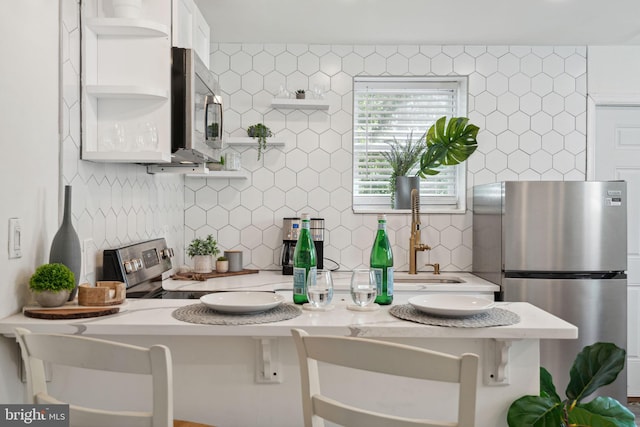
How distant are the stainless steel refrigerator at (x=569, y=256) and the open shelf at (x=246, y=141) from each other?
143 cm

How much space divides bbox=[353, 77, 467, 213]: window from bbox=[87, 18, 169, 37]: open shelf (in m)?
1.86

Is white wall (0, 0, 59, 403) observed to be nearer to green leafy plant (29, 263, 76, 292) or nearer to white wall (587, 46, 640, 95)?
green leafy plant (29, 263, 76, 292)

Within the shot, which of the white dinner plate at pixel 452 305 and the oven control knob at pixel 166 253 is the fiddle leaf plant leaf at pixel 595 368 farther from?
the oven control knob at pixel 166 253

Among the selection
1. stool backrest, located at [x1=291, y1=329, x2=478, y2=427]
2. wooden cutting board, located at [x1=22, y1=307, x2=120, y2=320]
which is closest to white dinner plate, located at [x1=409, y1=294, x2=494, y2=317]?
stool backrest, located at [x1=291, y1=329, x2=478, y2=427]

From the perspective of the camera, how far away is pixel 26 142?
1.66 meters

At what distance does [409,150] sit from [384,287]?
1995 mm

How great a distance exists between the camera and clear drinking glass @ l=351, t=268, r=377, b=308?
1.69 meters

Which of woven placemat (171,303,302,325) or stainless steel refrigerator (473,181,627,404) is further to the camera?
stainless steel refrigerator (473,181,627,404)

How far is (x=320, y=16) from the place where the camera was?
3059 millimetres

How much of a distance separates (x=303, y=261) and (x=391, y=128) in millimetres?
2214

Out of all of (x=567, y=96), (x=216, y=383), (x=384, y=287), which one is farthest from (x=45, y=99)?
(x=567, y=96)

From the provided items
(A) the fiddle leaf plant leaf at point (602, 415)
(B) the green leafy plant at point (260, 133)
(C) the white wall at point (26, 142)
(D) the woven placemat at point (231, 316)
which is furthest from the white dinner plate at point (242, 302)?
(B) the green leafy plant at point (260, 133)

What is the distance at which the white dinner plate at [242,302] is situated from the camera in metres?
1.60

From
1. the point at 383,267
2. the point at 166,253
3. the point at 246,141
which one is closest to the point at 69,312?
the point at 383,267
